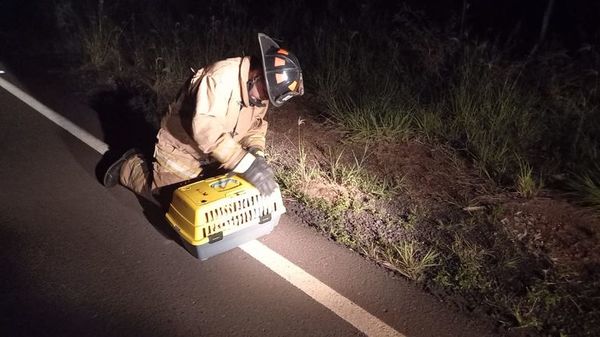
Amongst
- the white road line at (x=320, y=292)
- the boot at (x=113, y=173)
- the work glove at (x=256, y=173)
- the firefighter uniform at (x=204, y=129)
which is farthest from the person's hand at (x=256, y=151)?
the boot at (x=113, y=173)

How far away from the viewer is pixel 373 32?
680cm

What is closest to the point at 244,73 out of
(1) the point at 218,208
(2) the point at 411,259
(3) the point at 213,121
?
(3) the point at 213,121

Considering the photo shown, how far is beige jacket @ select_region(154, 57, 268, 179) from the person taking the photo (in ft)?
9.66

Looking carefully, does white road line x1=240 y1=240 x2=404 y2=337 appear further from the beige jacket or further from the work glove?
the beige jacket

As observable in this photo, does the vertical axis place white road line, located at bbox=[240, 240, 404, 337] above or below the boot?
below

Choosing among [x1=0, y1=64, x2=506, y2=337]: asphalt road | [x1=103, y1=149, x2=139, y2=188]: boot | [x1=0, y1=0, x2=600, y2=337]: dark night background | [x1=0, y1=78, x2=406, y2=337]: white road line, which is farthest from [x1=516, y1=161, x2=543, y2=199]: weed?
[x1=103, y1=149, x2=139, y2=188]: boot

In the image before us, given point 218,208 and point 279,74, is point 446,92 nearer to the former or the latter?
point 279,74

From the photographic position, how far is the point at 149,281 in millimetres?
2824

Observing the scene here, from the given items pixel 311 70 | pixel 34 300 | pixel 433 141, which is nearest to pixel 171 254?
pixel 34 300

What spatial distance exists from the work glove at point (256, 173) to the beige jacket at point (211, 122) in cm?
5

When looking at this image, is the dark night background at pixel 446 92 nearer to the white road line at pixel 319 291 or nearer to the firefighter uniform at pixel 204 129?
the white road line at pixel 319 291

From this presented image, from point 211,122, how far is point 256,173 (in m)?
0.44

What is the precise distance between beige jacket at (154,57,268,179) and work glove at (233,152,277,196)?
0.05m

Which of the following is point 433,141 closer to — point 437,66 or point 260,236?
point 437,66
